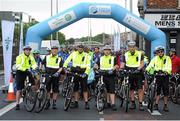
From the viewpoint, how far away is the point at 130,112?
13.9 meters

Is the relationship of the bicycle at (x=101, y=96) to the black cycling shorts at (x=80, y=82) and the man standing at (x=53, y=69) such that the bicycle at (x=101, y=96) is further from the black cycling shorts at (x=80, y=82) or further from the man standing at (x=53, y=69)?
the man standing at (x=53, y=69)

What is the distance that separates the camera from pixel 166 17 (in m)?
25.0

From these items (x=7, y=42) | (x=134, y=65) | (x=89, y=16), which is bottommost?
(x=134, y=65)

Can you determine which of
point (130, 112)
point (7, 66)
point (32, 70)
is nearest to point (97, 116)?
point (130, 112)

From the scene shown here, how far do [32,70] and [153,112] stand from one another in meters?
3.55

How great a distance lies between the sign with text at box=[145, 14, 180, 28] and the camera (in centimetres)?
2497

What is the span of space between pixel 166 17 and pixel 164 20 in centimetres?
19

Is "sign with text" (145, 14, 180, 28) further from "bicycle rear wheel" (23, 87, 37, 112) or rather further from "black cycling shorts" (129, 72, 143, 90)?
"bicycle rear wheel" (23, 87, 37, 112)

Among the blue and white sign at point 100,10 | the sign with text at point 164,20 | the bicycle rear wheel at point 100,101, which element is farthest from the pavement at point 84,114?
the sign with text at point 164,20

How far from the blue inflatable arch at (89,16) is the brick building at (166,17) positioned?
576cm

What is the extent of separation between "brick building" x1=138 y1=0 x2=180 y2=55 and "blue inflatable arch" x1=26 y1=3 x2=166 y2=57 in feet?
18.9

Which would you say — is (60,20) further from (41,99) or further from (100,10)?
(41,99)

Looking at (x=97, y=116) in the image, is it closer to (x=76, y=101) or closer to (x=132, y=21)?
(x=76, y=101)

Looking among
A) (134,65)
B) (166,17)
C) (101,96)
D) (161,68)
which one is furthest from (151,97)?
(166,17)
